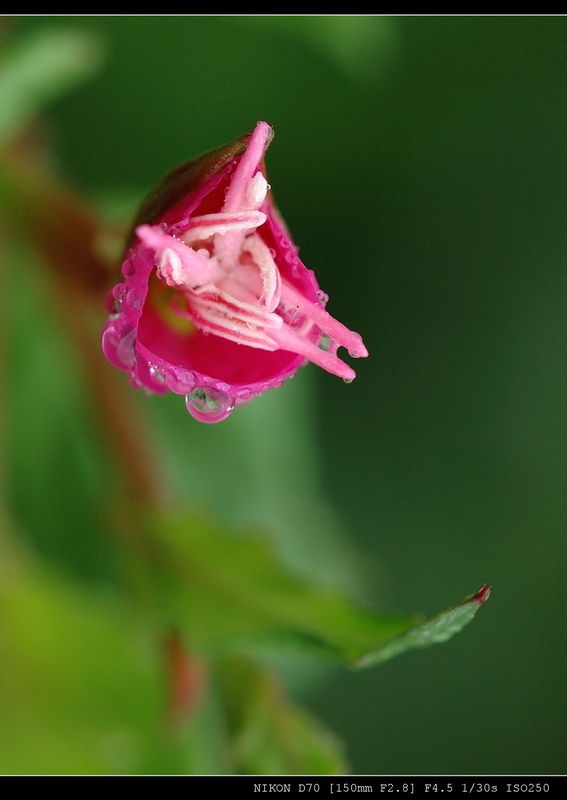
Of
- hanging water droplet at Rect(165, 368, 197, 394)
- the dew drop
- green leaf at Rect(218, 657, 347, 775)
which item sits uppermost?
the dew drop

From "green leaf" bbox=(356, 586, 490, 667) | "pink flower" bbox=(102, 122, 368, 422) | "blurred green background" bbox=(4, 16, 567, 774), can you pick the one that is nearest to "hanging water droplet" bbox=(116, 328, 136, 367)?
"pink flower" bbox=(102, 122, 368, 422)

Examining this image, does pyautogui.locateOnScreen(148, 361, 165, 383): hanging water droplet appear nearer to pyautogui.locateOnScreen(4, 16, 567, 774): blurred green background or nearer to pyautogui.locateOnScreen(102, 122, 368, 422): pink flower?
pyautogui.locateOnScreen(102, 122, 368, 422): pink flower

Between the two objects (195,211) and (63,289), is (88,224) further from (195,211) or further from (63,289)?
(195,211)

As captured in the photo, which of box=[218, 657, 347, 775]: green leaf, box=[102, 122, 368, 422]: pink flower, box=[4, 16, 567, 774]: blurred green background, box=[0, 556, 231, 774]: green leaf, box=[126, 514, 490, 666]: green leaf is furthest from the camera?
box=[4, 16, 567, 774]: blurred green background

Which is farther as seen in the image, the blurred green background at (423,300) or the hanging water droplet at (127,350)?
Answer: the blurred green background at (423,300)

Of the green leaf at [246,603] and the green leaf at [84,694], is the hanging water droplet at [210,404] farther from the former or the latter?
the green leaf at [84,694]

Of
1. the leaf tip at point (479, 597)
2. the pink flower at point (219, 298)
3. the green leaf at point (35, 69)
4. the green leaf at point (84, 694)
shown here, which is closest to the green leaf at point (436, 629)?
the leaf tip at point (479, 597)
